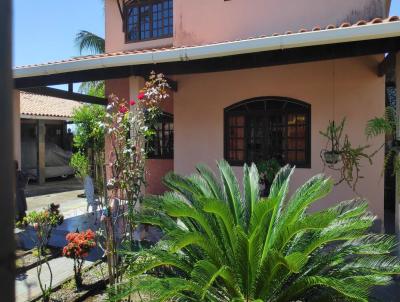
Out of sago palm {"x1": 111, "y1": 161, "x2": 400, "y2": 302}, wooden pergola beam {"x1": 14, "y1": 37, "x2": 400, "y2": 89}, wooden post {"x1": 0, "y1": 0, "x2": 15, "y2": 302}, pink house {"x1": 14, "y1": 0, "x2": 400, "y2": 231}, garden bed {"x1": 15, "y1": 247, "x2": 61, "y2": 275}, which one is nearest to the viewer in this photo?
wooden post {"x1": 0, "y1": 0, "x2": 15, "y2": 302}

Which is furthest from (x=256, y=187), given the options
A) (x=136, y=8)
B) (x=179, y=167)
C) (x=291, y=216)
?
(x=136, y=8)

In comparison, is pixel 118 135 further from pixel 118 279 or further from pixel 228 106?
pixel 228 106

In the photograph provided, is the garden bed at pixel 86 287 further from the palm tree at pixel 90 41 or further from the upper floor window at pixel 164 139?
the palm tree at pixel 90 41

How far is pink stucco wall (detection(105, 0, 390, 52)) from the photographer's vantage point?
739 centimetres

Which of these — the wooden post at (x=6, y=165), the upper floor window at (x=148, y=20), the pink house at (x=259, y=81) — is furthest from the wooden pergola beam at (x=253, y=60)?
the wooden post at (x=6, y=165)

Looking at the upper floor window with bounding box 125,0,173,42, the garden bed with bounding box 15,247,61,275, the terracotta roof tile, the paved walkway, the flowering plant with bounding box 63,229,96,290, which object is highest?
the upper floor window with bounding box 125,0,173,42

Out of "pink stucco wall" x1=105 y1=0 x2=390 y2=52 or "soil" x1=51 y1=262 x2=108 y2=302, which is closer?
"soil" x1=51 y1=262 x2=108 y2=302

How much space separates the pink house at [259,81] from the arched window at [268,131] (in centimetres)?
2

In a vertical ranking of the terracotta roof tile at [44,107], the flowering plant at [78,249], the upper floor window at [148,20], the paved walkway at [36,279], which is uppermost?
the upper floor window at [148,20]

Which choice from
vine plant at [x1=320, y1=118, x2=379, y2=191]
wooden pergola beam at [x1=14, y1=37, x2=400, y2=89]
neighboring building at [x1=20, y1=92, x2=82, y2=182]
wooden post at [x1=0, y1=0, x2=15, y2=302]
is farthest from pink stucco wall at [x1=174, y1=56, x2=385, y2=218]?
neighboring building at [x1=20, y1=92, x2=82, y2=182]

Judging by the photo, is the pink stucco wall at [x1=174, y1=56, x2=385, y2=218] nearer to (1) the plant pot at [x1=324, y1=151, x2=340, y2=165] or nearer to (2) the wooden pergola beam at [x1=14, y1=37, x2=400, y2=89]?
(1) the plant pot at [x1=324, y1=151, x2=340, y2=165]

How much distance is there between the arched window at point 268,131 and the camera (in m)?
7.89

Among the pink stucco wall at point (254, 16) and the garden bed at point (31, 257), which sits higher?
the pink stucco wall at point (254, 16)

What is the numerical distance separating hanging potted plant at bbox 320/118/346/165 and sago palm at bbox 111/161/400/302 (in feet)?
9.06
